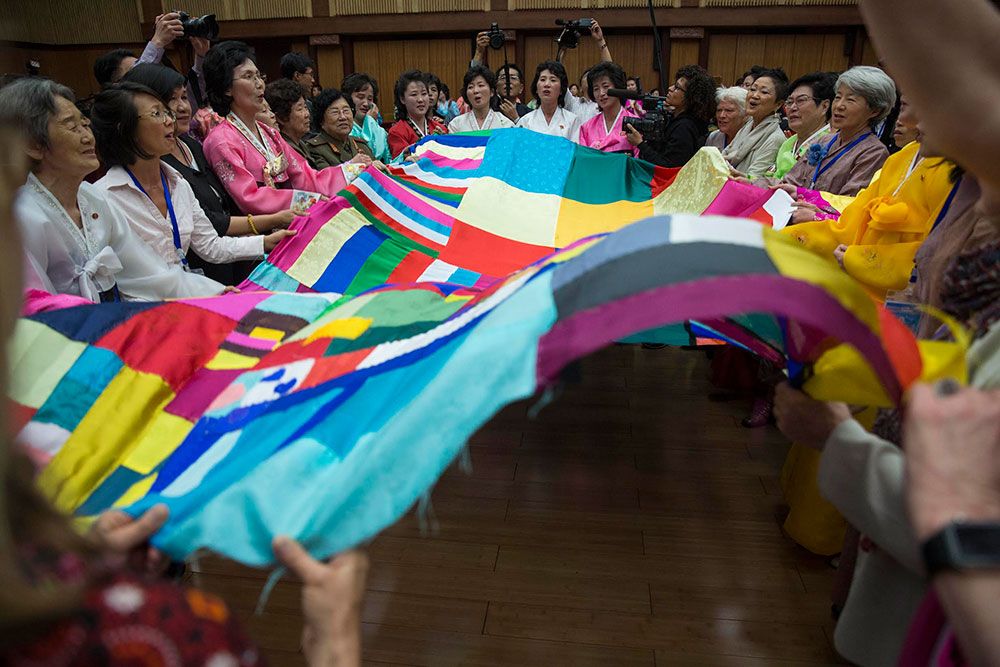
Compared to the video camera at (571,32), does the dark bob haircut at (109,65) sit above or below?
below

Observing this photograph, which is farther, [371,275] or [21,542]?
[371,275]

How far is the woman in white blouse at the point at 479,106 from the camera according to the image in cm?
442

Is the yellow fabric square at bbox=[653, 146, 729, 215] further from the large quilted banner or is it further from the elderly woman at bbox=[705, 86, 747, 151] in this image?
the elderly woman at bbox=[705, 86, 747, 151]

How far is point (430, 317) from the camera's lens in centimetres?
119

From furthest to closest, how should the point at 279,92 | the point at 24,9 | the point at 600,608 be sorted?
1. the point at 24,9
2. the point at 279,92
3. the point at 600,608

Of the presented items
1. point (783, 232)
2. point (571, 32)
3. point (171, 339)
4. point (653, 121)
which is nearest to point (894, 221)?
point (783, 232)

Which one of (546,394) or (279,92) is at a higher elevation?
(279,92)

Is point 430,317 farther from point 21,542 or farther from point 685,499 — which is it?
point 685,499

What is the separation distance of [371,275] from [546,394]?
1535 millimetres

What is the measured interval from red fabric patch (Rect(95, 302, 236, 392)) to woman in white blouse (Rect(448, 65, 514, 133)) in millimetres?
3364

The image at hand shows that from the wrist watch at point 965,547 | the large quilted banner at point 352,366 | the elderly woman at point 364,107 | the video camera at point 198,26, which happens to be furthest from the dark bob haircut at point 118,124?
the elderly woman at point 364,107

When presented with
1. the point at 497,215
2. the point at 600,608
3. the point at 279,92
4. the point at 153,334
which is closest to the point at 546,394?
the point at 153,334

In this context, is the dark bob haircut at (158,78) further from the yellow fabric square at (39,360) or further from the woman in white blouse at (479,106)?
the woman in white blouse at (479,106)

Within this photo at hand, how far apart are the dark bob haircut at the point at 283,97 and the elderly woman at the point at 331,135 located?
0.62 feet
